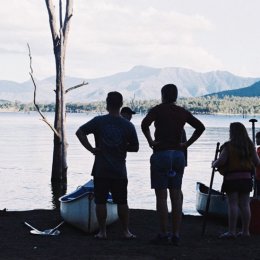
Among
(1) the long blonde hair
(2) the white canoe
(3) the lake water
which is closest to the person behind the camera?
(1) the long blonde hair

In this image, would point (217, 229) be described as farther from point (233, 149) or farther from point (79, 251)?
point (79, 251)

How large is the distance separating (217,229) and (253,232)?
3.75 ft

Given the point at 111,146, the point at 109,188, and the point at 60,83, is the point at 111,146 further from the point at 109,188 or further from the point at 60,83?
the point at 60,83

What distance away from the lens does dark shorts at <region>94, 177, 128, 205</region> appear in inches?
388

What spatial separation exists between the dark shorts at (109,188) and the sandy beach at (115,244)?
661 mm

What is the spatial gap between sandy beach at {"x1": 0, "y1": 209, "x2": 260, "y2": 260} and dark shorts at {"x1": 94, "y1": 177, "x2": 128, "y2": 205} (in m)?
0.66

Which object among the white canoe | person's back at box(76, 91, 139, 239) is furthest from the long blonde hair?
the white canoe

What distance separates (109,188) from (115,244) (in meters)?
0.84

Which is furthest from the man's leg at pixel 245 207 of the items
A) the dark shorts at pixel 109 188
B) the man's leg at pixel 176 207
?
the dark shorts at pixel 109 188

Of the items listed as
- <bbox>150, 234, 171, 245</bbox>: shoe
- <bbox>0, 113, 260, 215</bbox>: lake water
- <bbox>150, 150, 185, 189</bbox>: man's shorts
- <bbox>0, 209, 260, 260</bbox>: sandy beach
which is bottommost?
<bbox>0, 113, 260, 215</bbox>: lake water

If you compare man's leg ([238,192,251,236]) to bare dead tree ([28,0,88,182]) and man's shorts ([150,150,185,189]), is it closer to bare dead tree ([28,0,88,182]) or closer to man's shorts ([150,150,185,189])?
man's shorts ([150,150,185,189])

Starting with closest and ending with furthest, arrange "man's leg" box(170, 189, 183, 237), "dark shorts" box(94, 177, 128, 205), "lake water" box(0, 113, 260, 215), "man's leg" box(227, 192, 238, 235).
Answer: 1. "man's leg" box(170, 189, 183, 237)
2. "dark shorts" box(94, 177, 128, 205)
3. "man's leg" box(227, 192, 238, 235)
4. "lake water" box(0, 113, 260, 215)

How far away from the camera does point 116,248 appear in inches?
369

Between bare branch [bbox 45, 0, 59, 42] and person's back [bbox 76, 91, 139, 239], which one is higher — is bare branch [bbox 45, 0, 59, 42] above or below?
above
